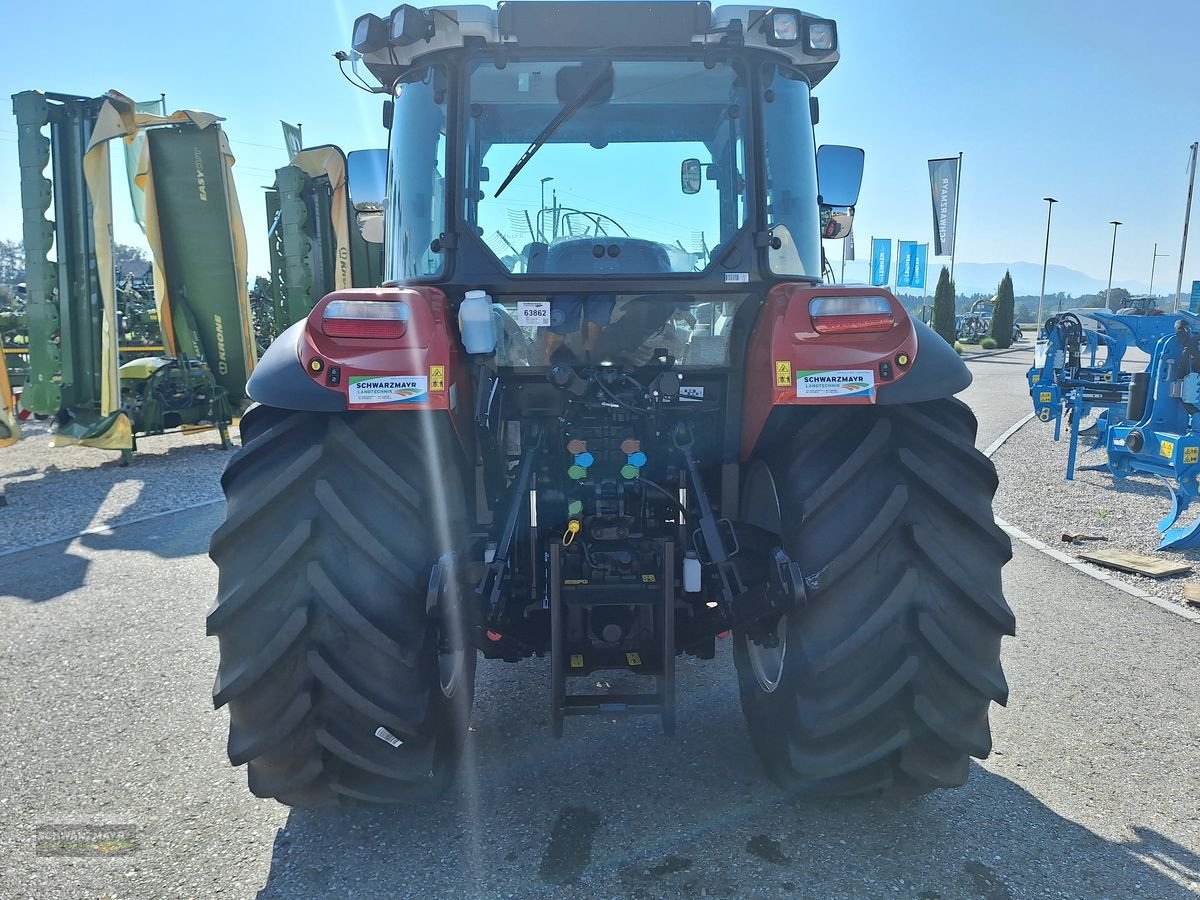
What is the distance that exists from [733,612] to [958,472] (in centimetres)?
74

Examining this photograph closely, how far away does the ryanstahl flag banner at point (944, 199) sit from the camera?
2406 cm

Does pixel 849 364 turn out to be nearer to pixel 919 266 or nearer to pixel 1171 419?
pixel 1171 419

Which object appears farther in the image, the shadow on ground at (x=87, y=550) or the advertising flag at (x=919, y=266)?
the advertising flag at (x=919, y=266)

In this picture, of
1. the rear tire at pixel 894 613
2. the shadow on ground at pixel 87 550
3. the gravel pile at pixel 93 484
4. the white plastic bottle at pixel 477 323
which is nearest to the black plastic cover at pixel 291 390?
the white plastic bottle at pixel 477 323

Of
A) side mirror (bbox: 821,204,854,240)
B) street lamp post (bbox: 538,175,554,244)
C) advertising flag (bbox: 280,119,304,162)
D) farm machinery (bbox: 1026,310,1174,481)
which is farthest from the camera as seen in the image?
advertising flag (bbox: 280,119,304,162)

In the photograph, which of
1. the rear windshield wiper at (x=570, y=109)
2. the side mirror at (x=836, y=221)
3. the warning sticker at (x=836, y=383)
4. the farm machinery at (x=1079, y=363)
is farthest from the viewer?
the farm machinery at (x=1079, y=363)

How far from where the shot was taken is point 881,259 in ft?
95.5

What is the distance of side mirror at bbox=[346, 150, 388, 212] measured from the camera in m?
3.11

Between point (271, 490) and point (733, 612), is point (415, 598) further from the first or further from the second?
point (733, 612)

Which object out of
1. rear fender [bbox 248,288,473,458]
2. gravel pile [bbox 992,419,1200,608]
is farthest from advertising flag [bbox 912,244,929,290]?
rear fender [bbox 248,288,473,458]

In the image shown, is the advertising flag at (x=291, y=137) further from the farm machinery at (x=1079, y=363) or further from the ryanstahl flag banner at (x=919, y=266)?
the ryanstahl flag banner at (x=919, y=266)

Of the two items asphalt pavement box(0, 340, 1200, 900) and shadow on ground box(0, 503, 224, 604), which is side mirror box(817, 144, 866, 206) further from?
shadow on ground box(0, 503, 224, 604)

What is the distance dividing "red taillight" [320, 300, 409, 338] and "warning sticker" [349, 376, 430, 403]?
0.40 feet

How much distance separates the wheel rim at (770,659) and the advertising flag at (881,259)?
26.3m
